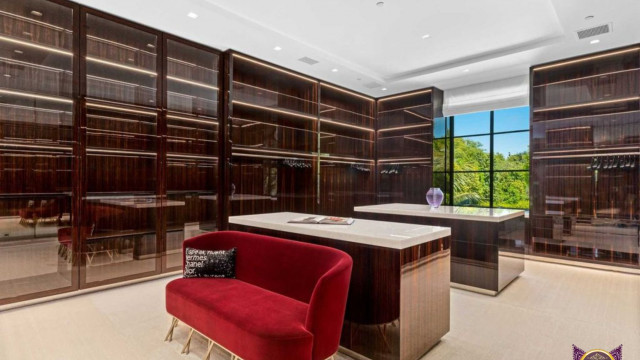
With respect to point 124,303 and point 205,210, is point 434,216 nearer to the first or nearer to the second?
point 205,210

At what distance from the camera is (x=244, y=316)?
6.77 ft

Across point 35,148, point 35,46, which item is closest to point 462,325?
point 35,148

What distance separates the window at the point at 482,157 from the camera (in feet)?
22.9

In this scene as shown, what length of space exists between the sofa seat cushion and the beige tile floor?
14.8 inches

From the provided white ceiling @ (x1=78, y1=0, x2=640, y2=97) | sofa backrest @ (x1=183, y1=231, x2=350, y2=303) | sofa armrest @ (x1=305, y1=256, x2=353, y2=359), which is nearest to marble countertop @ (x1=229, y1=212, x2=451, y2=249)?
sofa backrest @ (x1=183, y1=231, x2=350, y2=303)

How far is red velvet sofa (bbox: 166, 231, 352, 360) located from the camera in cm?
188

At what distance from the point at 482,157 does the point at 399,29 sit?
424cm

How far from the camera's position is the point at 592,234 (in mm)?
5098

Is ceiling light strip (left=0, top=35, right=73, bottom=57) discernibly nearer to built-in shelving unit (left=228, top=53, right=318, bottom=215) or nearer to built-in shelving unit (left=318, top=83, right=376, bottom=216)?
built-in shelving unit (left=228, top=53, right=318, bottom=215)

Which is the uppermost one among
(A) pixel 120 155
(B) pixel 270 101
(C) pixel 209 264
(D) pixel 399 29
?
(D) pixel 399 29

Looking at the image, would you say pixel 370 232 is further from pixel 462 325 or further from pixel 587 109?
pixel 587 109

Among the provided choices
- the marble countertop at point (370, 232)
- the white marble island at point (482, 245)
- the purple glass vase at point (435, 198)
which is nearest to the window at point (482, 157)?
the purple glass vase at point (435, 198)

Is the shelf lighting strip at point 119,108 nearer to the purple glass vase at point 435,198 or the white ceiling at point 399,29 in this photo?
the white ceiling at point 399,29

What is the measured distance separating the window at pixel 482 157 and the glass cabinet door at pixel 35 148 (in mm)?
6170
